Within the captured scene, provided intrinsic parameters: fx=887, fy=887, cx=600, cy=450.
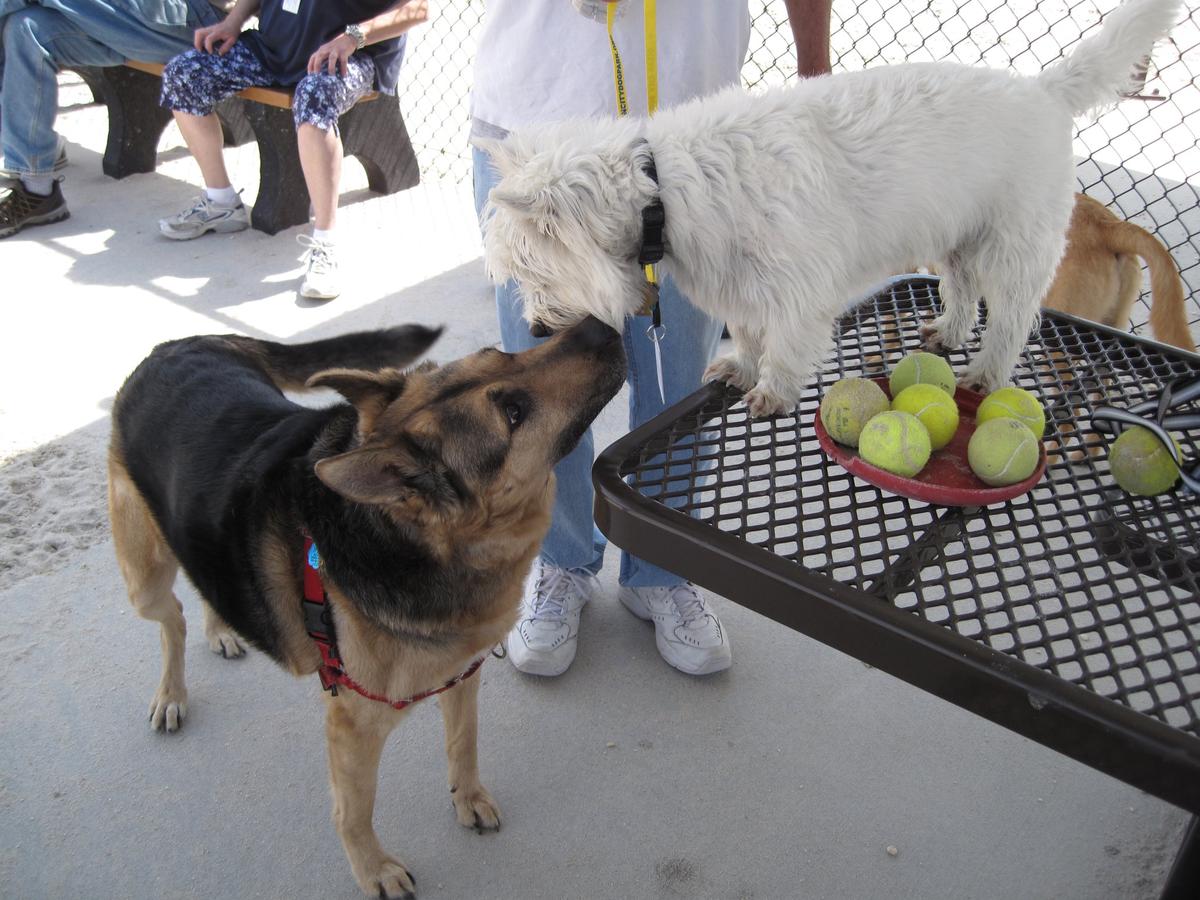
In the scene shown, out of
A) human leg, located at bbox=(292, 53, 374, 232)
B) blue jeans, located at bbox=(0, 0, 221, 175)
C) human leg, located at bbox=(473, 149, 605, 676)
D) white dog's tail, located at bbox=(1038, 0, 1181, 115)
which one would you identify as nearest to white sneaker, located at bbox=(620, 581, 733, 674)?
human leg, located at bbox=(473, 149, 605, 676)

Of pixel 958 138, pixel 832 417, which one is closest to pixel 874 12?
pixel 958 138

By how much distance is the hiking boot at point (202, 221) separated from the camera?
5.64 meters

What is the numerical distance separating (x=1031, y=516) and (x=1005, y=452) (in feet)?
0.68

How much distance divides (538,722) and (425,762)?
0.35m

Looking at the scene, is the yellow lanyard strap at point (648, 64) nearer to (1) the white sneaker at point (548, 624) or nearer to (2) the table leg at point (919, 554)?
(2) the table leg at point (919, 554)

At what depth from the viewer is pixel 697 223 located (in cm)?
179

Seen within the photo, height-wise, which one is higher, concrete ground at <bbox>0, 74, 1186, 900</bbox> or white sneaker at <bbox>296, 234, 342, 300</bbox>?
white sneaker at <bbox>296, 234, 342, 300</bbox>

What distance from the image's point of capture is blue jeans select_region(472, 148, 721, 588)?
7.93ft

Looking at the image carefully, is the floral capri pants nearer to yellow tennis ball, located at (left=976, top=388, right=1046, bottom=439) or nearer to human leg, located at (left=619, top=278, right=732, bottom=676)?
human leg, located at (left=619, top=278, right=732, bottom=676)

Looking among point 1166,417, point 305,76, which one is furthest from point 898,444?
point 305,76

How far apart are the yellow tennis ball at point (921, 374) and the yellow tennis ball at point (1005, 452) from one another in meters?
0.21

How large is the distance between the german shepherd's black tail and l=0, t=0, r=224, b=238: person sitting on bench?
4.30 meters

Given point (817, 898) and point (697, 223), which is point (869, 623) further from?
point (817, 898)

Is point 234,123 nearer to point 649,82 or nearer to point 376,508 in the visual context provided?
point 649,82
